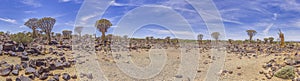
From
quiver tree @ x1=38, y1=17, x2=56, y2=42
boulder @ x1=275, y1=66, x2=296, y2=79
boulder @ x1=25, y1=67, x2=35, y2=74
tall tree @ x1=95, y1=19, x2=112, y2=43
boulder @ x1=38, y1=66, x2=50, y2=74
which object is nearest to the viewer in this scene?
boulder @ x1=25, y1=67, x2=35, y2=74

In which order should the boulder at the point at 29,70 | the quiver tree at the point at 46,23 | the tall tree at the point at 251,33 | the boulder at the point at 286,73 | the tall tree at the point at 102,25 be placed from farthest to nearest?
the tall tree at the point at 251,33
the tall tree at the point at 102,25
the quiver tree at the point at 46,23
the boulder at the point at 286,73
the boulder at the point at 29,70

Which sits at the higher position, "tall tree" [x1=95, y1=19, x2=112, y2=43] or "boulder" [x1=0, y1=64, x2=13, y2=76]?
"tall tree" [x1=95, y1=19, x2=112, y2=43]

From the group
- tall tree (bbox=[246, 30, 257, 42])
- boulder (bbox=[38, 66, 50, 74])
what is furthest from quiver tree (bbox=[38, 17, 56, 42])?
tall tree (bbox=[246, 30, 257, 42])

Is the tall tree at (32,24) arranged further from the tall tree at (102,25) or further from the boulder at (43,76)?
the boulder at (43,76)

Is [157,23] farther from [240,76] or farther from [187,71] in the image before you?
[240,76]

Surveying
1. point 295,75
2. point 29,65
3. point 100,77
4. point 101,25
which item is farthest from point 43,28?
point 295,75

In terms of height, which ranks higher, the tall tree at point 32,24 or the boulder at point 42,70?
the tall tree at point 32,24

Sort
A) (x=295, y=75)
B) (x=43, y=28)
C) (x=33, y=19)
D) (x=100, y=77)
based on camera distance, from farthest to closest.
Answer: (x=33, y=19) → (x=43, y=28) → (x=295, y=75) → (x=100, y=77)

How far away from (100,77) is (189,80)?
2.88 m

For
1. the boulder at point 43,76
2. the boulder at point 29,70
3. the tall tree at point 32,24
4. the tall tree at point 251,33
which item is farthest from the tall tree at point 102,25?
the tall tree at point 251,33

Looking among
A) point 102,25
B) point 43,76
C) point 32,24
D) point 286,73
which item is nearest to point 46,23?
point 32,24

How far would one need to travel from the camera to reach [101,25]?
22.0 m

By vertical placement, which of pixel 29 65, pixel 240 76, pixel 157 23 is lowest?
pixel 240 76

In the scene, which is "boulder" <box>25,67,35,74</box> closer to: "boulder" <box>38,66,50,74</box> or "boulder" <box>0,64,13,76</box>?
"boulder" <box>38,66,50,74</box>
